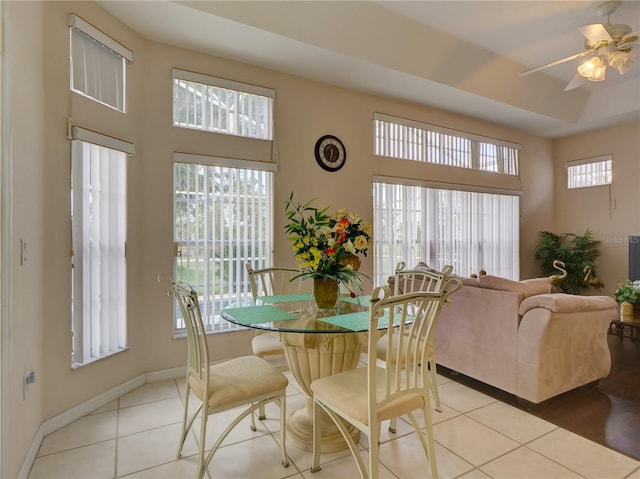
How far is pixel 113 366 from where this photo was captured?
2750 mm

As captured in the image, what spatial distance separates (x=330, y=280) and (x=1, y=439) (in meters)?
1.73

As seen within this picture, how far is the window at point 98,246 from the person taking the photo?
2.50 meters

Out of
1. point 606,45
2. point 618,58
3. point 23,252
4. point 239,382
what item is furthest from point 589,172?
point 23,252

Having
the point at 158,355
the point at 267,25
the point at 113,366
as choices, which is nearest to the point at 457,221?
the point at 267,25

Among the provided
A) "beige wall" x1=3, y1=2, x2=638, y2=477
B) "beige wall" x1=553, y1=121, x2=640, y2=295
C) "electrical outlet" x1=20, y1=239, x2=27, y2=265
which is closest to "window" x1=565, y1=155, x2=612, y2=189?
"beige wall" x1=553, y1=121, x2=640, y2=295

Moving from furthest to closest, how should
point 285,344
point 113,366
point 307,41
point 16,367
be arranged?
point 307,41
point 113,366
point 285,344
point 16,367

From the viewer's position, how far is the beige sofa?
2.46m

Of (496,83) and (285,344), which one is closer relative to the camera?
(285,344)

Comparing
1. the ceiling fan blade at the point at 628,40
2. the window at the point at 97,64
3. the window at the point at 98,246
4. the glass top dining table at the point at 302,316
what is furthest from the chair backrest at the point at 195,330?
the ceiling fan blade at the point at 628,40

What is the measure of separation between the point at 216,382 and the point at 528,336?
209 cm

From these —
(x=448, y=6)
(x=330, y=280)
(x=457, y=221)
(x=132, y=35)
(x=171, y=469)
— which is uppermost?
(x=448, y=6)

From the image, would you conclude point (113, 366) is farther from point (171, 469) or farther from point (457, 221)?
point (457, 221)

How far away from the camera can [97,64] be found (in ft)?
8.64

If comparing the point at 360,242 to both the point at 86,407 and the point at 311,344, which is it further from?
the point at 86,407
